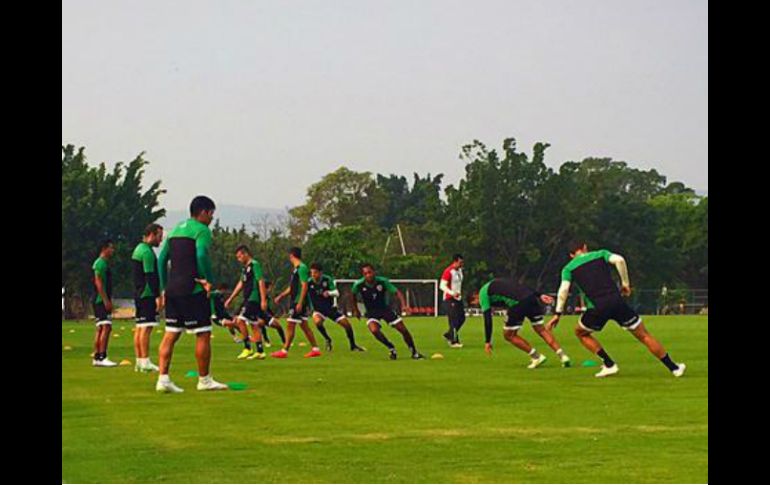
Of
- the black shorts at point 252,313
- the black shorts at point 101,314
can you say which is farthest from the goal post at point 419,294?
the black shorts at point 101,314

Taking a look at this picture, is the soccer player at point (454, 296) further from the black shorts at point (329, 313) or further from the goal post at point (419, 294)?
the goal post at point (419, 294)

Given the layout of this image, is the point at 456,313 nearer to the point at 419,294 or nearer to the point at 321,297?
the point at 321,297

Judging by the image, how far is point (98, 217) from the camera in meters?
74.7

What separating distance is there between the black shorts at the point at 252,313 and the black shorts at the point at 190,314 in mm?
9290

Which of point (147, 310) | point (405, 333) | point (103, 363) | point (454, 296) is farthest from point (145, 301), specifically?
point (454, 296)

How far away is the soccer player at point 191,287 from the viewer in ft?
52.7

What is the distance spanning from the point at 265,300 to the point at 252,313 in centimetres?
200
